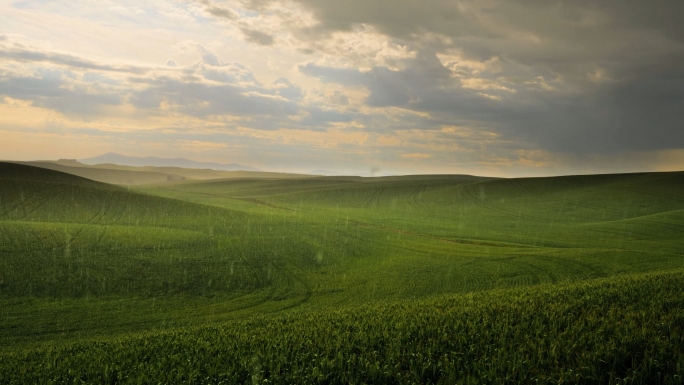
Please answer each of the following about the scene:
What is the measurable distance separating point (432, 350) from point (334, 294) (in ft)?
67.3

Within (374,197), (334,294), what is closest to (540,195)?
(374,197)

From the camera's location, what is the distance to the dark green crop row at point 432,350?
7730 millimetres

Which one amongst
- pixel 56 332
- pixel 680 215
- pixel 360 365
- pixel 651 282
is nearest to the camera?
pixel 360 365

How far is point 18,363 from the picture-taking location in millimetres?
12047

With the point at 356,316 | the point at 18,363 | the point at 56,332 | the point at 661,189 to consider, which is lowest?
the point at 56,332

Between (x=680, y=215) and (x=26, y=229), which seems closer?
(x=26, y=229)

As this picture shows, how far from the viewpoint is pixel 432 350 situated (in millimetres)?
9430

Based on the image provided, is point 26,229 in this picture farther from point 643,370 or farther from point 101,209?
point 643,370

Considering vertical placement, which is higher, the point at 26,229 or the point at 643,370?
the point at 643,370

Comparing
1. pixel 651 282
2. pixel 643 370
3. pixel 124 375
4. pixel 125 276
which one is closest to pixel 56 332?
pixel 125 276

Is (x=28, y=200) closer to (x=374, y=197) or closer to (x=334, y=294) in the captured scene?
(x=334, y=294)

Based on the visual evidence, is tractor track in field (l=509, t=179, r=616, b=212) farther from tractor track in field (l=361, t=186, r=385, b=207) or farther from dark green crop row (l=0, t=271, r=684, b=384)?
dark green crop row (l=0, t=271, r=684, b=384)

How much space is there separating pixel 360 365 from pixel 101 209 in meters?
71.4

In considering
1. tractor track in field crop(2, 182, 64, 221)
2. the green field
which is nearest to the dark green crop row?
the green field
